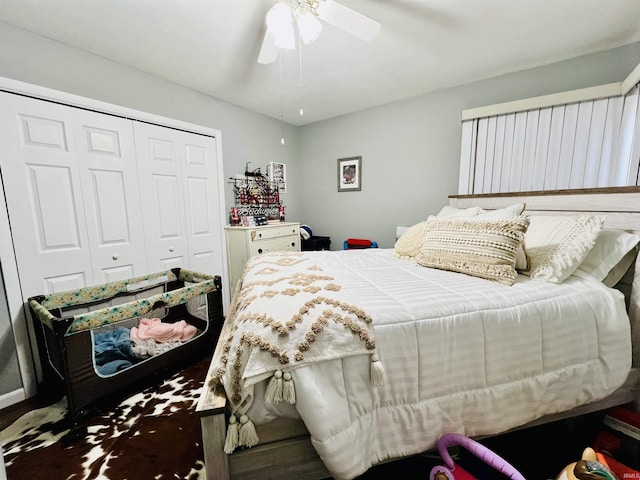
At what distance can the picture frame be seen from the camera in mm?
3617

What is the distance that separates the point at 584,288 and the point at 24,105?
3289 mm

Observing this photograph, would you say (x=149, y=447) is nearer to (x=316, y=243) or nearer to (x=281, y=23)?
(x=281, y=23)

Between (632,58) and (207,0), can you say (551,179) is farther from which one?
(207,0)

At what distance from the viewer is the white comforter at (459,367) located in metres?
0.88

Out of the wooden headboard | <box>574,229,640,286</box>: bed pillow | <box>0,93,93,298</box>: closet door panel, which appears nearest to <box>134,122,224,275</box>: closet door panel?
<box>0,93,93,298</box>: closet door panel

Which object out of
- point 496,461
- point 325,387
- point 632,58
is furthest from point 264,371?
point 632,58

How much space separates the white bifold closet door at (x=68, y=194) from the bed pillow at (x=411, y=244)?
2145 mm

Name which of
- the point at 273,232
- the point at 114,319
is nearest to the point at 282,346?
the point at 114,319

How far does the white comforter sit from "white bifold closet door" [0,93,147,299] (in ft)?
6.05

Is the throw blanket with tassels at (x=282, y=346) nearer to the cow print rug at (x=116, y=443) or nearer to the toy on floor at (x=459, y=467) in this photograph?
the toy on floor at (x=459, y=467)

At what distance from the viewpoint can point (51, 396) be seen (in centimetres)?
166

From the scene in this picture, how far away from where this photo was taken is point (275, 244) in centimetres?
310

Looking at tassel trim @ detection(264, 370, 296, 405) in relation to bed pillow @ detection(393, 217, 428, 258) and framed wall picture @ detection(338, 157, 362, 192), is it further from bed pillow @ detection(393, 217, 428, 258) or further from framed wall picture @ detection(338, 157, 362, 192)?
framed wall picture @ detection(338, 157, 362, 192)

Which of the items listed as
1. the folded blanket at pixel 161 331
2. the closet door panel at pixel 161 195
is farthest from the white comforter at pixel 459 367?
the closet door panel at pixel 161 195
